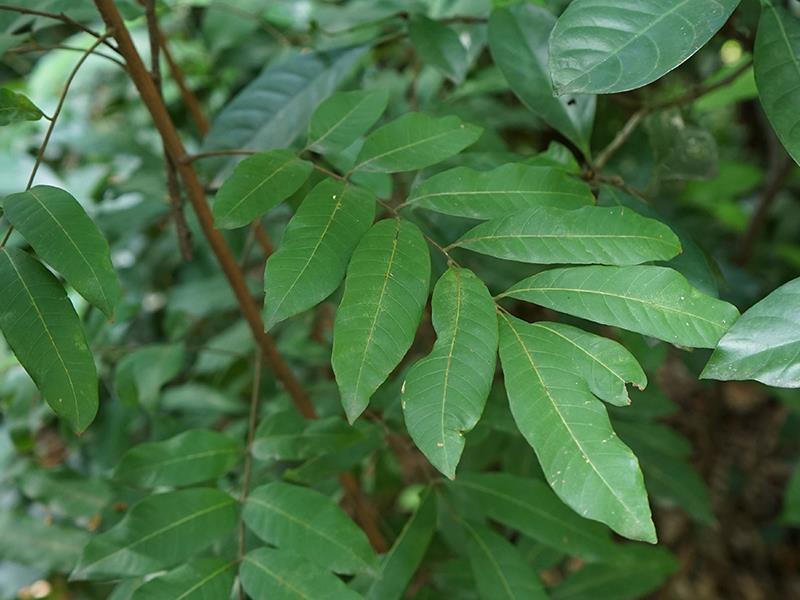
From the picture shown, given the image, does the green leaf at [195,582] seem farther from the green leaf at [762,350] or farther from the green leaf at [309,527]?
the green leaf at [762,350]

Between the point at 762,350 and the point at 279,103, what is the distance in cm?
69

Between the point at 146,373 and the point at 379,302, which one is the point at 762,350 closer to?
the point at 379,302

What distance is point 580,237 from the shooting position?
65cm

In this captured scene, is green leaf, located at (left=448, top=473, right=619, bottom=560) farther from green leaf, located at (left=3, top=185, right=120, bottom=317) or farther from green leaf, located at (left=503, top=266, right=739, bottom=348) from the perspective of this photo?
green leaf, located at (left=3, top=185, right=120, bottom=317)

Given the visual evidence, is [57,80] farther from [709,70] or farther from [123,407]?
[709,70]

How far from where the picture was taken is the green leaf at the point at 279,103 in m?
1.02

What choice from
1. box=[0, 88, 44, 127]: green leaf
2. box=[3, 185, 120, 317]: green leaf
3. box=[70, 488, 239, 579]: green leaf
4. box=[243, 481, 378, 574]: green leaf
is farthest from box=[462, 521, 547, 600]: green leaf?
box=[0, 88, 44, 127]: green leaf

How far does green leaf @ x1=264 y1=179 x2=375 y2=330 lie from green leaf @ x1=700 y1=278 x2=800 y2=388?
29cm

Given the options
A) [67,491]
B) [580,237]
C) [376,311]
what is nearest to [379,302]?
[376,311]

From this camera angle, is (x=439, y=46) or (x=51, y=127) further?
(x=439, y=46)

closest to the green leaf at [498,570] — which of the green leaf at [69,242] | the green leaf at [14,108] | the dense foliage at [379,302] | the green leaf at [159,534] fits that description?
the dense foliage at [379,302]

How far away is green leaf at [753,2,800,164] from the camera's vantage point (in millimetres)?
638

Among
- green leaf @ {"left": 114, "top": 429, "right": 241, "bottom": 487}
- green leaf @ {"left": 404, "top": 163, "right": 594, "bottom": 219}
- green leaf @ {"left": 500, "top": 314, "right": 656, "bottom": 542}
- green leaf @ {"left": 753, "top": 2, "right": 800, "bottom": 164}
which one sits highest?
green leaf @ {"left": 753, "top": 2, "right": 800, "bottom": 164}

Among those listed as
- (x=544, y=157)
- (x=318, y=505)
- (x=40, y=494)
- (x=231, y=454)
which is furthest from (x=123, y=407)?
(x=544, y=157)
